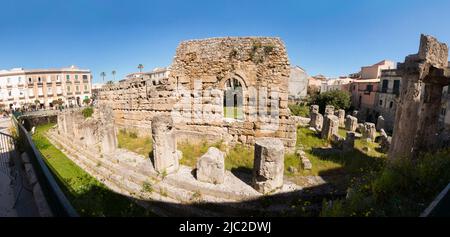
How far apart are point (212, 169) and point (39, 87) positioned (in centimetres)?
5250

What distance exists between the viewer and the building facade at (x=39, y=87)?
41.7m

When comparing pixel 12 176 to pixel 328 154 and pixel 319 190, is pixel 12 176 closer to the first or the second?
pixel 319 190

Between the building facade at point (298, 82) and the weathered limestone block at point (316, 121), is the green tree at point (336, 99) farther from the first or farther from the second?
the weathered limestone block at point (316, 121)

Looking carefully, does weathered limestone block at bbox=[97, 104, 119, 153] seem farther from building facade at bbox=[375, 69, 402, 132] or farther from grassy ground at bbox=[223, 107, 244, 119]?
building facade at bbox=[375, 69, 402, 132]

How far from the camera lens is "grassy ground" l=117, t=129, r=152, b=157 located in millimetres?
9720

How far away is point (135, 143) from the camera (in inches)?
434

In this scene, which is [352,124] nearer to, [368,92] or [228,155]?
[228,155]

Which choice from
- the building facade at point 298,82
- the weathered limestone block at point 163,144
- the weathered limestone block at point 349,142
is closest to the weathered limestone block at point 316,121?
the weathered limestone block at point 349,142

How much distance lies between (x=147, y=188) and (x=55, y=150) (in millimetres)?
9583

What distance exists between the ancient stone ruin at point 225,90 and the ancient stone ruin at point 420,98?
353 cm

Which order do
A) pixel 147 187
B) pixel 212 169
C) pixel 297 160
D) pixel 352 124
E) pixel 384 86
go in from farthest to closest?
pixel 384 86, pixel 352 124, pixel 297 160, pixel 147 187, pixel 212 169

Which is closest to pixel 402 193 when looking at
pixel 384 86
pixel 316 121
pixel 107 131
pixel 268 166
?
pixel 268 166

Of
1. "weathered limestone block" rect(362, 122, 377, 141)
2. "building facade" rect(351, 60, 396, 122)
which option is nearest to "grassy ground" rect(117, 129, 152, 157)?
"weathered limestone block" rect(362, 122, 377, 141)
